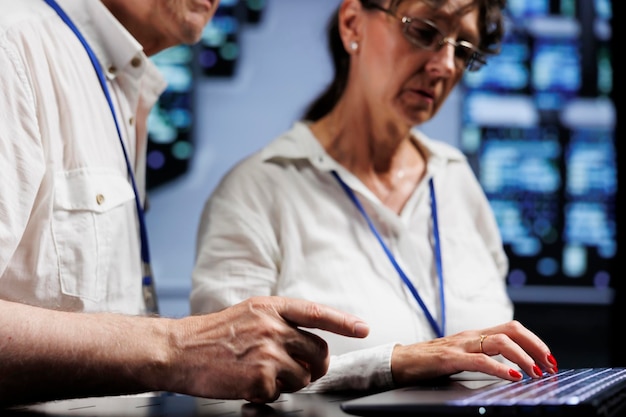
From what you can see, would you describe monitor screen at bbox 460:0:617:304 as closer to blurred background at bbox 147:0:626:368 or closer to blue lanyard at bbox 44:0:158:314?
blurred background at bbox 147:0:626:368

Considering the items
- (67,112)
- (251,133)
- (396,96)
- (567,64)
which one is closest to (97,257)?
(67,112)

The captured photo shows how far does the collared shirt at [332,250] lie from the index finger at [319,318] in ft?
1.55

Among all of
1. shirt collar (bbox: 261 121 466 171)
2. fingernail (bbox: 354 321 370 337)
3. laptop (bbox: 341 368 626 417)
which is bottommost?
laptop (bbox: 341 368 626 417)

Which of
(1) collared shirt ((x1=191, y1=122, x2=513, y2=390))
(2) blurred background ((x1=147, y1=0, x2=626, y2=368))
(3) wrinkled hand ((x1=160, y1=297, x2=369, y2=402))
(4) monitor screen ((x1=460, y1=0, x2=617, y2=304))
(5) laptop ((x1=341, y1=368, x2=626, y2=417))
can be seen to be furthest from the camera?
(4) monitor screen ((x1=460, y1=0, x2=617, y2=304))

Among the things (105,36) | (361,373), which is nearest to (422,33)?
(105,36)

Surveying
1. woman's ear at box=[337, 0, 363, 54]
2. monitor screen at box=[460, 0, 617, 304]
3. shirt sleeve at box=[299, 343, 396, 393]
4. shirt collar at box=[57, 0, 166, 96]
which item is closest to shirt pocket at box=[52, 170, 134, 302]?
shirt collar at box=[57, 0, 166, 96]

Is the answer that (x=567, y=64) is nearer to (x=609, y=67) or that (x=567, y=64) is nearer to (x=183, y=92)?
(x=609, y=67)

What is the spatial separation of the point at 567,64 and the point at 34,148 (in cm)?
249

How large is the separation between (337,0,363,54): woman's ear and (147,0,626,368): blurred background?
1.09m

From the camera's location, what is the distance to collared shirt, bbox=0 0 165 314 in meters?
1.21

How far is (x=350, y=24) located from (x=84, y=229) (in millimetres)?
853

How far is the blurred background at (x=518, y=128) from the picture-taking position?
3.07m

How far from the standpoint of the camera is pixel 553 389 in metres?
1.00

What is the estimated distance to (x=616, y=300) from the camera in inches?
125
